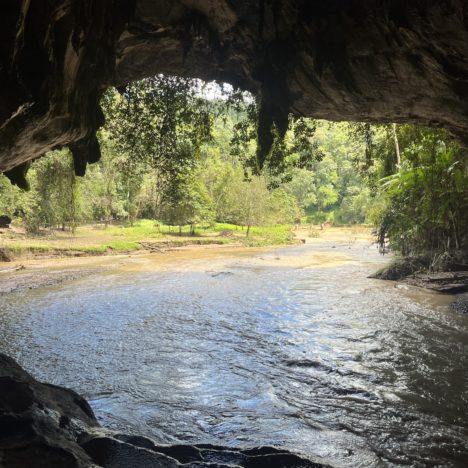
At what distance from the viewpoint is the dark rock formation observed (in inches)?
166

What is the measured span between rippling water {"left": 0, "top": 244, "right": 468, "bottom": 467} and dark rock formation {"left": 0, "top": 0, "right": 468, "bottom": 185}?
4.17 meters

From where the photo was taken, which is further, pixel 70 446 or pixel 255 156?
pixel 255 156

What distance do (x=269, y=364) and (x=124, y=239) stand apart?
94.3 ft

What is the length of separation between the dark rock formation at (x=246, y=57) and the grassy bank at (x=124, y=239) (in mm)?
21153

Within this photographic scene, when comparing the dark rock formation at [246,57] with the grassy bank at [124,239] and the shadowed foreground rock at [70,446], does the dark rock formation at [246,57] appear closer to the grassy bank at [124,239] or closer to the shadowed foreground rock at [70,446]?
the shadowed foreground rock at [70,446]

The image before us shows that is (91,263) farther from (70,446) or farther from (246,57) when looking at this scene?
(70,446)

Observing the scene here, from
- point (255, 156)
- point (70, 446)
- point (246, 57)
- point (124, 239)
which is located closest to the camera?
point (70, 446)

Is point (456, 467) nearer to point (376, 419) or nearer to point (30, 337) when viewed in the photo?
point (376, 419)

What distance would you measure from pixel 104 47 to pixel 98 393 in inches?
213

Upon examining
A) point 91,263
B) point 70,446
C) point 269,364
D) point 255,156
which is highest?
point 255,156

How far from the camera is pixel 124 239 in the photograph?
35.0 m

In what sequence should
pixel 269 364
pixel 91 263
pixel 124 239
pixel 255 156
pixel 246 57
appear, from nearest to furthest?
pixel 246 57
pixel 269 364
pixel 255 156
pixel 91 263
pixel 124 239

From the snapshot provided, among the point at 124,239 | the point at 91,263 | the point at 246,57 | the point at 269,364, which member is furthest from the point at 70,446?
the point at 124,239

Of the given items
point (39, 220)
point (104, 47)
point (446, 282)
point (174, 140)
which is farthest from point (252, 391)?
point (39, 220)
